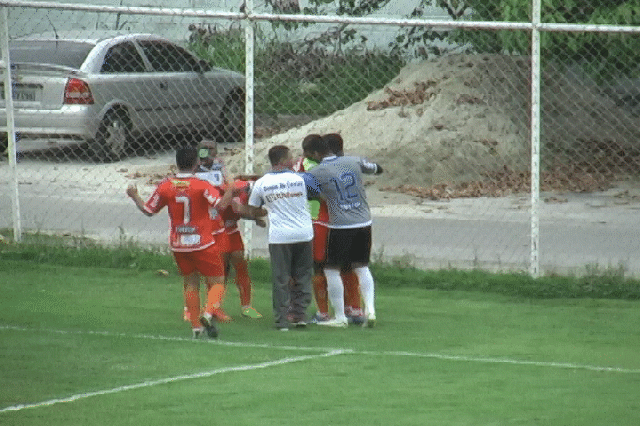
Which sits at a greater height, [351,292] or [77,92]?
[77,92]

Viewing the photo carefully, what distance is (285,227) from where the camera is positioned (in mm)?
12078

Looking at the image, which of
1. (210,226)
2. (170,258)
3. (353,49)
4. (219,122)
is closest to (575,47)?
(353,49)

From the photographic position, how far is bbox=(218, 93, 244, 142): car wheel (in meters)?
17.9

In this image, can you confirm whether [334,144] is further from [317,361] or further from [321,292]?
[317,361]

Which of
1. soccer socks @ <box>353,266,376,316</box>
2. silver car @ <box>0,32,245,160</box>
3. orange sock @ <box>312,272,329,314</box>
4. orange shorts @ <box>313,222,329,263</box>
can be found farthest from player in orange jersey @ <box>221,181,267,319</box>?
silver car @ <box>0,32,245,160</box>

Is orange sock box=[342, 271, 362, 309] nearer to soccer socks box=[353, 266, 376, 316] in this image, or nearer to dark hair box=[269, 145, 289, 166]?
soccer socks box=[353, 266, 376, 316]

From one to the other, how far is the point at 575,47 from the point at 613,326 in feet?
20.3

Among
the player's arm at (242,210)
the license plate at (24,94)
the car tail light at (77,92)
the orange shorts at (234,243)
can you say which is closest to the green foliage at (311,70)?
the car tail light at (77,92)

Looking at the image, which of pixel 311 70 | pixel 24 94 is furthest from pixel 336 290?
pixel 24 94

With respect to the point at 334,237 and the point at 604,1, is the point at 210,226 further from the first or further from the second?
the point at 604,1

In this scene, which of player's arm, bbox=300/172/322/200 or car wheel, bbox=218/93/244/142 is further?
car wheel, bbox=218/93/244/142

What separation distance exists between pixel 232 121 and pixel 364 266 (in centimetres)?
595

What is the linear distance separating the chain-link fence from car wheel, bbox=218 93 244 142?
0.03 m

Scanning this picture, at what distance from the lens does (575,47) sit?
58.4 ft
